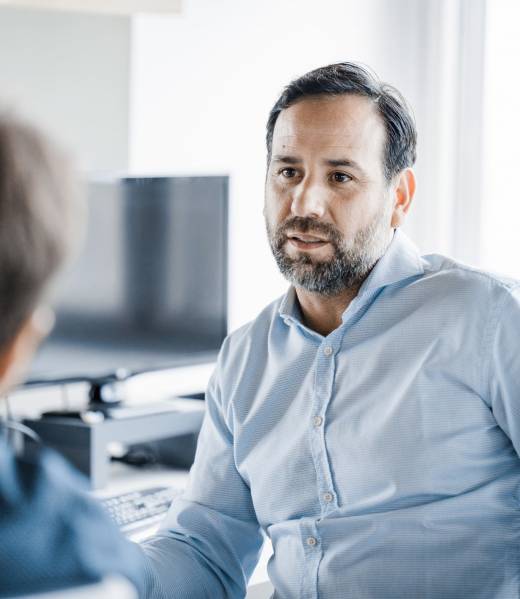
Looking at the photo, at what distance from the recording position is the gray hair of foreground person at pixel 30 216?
0.71 meters

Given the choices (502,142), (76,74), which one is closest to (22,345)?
(76,74)

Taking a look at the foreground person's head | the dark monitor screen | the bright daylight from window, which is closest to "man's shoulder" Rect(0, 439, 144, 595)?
the foreground person's head

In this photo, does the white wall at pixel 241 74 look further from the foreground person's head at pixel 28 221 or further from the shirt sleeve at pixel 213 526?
the foreground person's head at pixel 28 221

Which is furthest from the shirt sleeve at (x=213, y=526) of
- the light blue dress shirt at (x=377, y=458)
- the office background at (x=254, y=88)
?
the office background at (x=254, y=88)

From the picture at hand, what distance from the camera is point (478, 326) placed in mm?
1592

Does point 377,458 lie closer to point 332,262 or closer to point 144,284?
point 332,262

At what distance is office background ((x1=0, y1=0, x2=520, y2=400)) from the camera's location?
2486 millimetres

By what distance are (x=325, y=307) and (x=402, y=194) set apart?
0.27m

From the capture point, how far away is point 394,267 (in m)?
1.72

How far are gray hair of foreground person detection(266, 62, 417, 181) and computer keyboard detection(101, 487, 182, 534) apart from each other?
0.70 m

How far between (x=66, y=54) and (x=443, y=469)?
1.46 metres

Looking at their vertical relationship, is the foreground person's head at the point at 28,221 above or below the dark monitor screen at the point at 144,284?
above

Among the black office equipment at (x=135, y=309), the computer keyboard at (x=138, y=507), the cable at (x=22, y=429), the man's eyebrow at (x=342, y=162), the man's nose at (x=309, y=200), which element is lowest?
the computer keyboard at (x=138, y=507)

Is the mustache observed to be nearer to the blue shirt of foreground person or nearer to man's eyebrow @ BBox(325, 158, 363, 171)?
the blue shirt of foreground person
